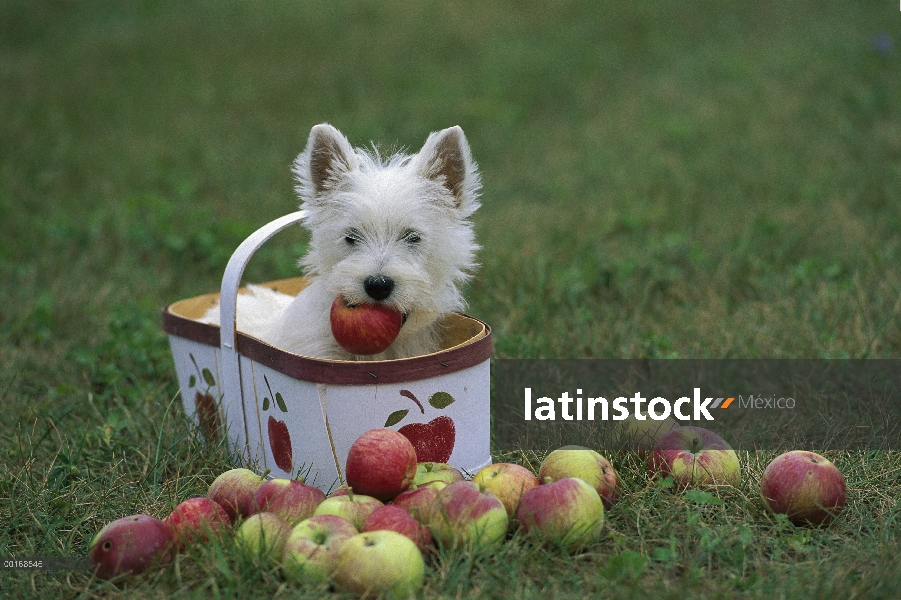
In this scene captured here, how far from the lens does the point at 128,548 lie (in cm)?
229

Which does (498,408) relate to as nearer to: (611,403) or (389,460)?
(611,403)

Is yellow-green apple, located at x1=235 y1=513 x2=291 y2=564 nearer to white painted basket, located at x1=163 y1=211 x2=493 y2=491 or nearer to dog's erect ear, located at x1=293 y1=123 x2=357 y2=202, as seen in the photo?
white painted basket, located at x1=163 y1=211 x2=493 y2=491

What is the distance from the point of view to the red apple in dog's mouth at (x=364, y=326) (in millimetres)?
2758

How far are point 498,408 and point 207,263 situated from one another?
297 centimetres

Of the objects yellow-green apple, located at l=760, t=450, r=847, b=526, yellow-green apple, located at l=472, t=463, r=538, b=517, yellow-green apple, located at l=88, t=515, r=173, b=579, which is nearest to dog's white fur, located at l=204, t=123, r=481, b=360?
yellow-green apple, located at l=472, t=463, r=538, b=517

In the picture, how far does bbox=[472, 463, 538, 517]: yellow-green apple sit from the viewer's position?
253 centimetres

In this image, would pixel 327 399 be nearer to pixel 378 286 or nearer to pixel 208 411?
pixel 378 286

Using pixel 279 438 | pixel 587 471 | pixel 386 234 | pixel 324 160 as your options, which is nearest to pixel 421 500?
pixel 587 471

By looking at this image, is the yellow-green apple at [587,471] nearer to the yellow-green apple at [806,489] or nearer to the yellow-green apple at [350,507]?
the yellow-green apple at [806,489]

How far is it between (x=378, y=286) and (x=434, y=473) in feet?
2.01

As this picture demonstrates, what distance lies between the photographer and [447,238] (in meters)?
2.99

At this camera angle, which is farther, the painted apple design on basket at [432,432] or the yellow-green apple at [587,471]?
the painted apple design on basket at [432,432]

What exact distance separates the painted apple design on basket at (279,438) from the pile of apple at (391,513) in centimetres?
22

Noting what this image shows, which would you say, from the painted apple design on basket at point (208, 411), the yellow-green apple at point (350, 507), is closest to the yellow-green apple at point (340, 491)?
the yellow-green apple at point (350, 507)
